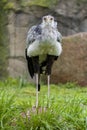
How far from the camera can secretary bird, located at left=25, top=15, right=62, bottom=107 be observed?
7.59 meters

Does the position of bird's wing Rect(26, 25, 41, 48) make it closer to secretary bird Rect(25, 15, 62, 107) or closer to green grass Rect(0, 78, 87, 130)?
secretary bird Rect(25, 15, 62, 107)

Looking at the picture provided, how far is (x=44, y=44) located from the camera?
770 cm

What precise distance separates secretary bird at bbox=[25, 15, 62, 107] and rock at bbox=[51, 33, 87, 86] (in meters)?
4.14

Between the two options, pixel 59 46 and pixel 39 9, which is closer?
pixel 59 46

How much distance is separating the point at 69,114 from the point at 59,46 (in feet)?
5.85

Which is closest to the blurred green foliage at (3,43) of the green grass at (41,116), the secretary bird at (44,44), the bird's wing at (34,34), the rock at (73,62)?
the rock at (73,62)

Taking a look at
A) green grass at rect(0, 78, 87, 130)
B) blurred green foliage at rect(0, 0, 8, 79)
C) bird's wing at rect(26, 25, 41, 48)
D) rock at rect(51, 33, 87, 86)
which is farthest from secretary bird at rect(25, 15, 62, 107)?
blurred green foliage at rect(0, 0, 8, 79)

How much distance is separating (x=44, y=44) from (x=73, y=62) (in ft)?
16.2

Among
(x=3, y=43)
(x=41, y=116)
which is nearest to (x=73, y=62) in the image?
(x=3, y=43)

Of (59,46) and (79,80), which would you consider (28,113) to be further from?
(79,80)

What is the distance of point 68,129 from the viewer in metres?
6.12

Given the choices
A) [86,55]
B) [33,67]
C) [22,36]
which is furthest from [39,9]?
[33,67]

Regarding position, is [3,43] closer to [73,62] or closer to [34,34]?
[73,62]

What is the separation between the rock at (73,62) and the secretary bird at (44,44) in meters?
4.14
